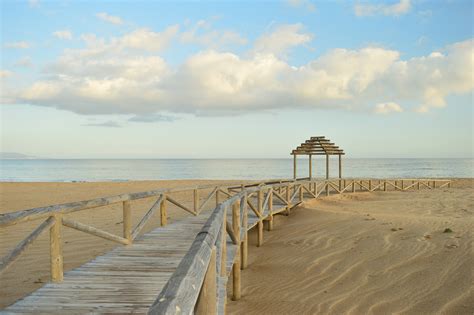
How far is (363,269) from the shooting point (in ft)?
22.4

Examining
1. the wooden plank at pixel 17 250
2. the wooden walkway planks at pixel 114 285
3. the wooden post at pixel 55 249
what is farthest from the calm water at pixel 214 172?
the wooden plank at pixel 17 250

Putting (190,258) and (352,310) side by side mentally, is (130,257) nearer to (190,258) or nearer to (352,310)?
(352,310)

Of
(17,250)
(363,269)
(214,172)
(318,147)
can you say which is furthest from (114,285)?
(214,172)

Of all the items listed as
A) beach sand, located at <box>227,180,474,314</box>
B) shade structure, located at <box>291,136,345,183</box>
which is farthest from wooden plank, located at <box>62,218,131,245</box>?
shade structure, located at <box>291,136,345,183</box>

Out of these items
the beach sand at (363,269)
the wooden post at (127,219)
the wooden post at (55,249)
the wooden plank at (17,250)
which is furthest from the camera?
the wooden post at (127,219)

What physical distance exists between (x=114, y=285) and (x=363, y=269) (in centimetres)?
476

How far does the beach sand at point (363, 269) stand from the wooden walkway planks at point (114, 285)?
1618 millimetres

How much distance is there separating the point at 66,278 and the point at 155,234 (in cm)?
291

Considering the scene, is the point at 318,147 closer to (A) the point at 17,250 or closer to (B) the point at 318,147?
(B) the point at 318,147

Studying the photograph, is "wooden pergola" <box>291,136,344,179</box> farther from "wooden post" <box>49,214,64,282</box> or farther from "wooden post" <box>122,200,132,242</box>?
"wooden post" <box>49,214,64,282</box>

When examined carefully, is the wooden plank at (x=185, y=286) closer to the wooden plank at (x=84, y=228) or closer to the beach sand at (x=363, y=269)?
the wooden plank at (x=84, y=228)

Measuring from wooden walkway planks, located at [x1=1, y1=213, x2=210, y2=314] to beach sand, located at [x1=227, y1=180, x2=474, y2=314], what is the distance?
5.31 feet

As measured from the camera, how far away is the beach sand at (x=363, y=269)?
→ 554cm

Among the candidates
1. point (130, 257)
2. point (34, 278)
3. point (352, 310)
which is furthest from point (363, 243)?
point (34, 278)
